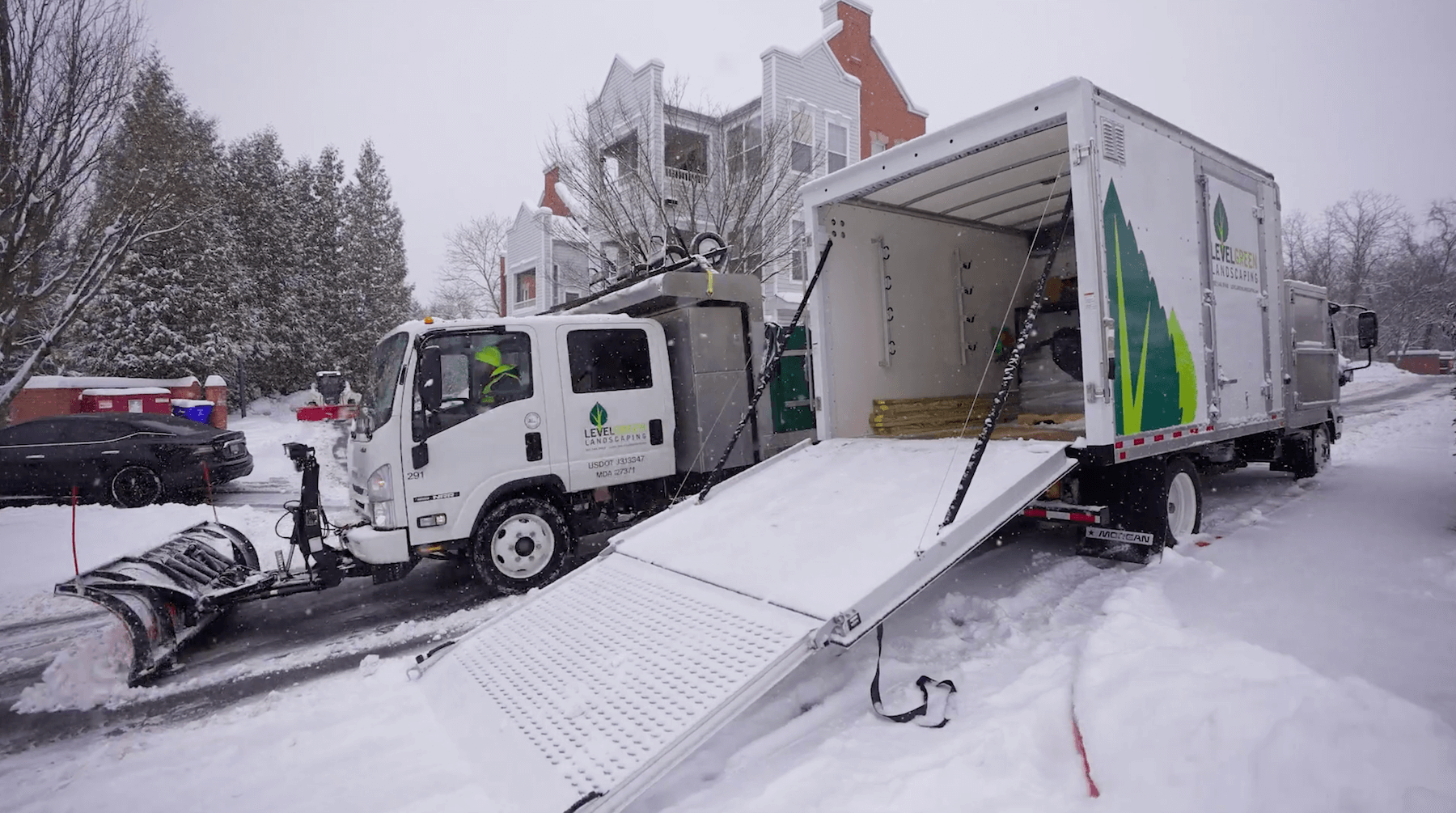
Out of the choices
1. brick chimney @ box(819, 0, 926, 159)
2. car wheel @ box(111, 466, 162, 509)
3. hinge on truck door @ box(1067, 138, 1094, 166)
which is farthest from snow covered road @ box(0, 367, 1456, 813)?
brick chimney @ box(819, 0, 926, 159)

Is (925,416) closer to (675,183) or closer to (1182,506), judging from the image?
(1182,506)

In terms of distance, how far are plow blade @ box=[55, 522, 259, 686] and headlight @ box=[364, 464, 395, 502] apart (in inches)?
40.8

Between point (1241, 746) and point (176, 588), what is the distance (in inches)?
234

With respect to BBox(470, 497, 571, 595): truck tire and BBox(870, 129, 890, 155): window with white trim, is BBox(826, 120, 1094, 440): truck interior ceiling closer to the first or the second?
BBox(470, 497, 571, 595): truck tire

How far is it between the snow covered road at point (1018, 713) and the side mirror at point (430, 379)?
5.76ft

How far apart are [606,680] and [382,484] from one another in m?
3.25

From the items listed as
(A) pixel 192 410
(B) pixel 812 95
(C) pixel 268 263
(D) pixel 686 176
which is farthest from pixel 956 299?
(C) pixel 268 263

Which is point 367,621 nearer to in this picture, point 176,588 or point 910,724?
point 176,588

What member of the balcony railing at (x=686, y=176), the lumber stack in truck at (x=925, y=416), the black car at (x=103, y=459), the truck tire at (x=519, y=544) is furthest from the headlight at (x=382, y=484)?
the balcony railing at (x=686, y=176)

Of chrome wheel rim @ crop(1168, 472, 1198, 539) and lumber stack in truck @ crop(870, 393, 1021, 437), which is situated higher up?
lumber stack in truck @ crop(870, 393, 1021, 437)

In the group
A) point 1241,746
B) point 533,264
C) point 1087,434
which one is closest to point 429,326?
point 1087,434

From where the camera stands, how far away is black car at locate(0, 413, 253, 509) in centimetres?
1098

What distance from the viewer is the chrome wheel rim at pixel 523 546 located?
233 inches

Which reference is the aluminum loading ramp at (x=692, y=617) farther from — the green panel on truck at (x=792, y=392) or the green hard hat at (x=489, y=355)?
the green panel on truck at (x=792, y=392)
